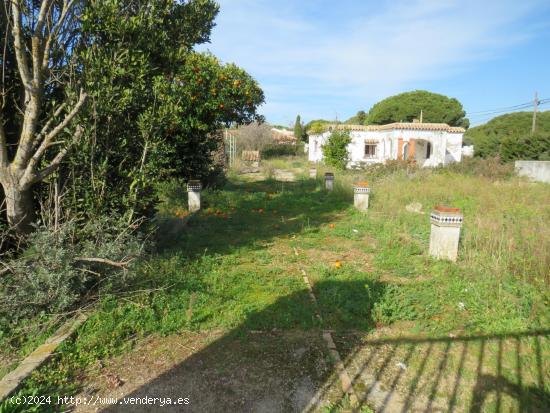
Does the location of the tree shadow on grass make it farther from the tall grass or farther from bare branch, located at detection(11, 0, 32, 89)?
bare branch, located at detection(11, 0, 32, 89)

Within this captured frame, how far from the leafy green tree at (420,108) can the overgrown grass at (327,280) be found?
28.2 meters

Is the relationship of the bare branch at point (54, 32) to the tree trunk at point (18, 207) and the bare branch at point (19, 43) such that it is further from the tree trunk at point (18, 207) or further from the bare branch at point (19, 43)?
the tree trunk at point (18, 207)

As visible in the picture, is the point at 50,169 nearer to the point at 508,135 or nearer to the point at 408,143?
the point at 408,143

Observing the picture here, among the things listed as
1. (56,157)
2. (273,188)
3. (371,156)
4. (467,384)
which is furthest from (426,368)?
(371,156)

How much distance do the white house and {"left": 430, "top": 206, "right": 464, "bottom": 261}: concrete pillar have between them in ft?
52.3

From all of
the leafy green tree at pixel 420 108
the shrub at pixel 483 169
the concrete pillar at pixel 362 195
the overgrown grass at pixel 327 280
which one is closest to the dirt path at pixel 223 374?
the overgrown grass at pixel 327 280

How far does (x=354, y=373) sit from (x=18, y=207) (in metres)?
3.89

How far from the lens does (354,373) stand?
109 inches

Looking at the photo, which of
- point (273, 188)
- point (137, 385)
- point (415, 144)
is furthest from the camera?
point (415, 144)

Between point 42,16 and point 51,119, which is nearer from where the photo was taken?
point 42,16

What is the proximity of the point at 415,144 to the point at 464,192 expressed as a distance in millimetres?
14608

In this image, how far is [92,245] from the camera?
3.62 m

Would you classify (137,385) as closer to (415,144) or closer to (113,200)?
(113,200)

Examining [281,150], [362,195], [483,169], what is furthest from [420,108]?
[362,195]
